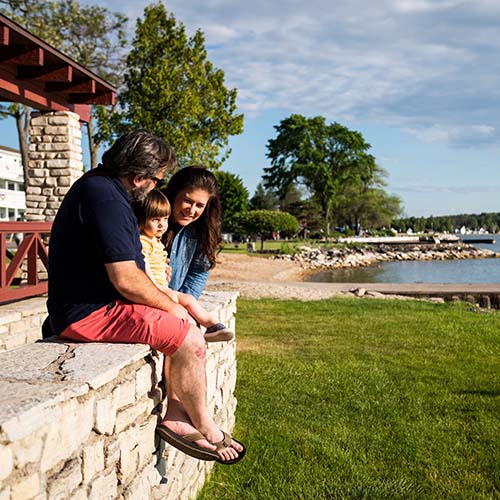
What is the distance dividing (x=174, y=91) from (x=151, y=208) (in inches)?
692

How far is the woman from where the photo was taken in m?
Result: 3.78

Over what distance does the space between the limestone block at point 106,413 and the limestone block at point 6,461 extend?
0.55m

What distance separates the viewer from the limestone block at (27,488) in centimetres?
179

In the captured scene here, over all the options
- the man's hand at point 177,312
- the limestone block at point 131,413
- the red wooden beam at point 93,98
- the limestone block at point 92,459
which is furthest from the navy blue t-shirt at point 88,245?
the red wooden beam at point 93,98

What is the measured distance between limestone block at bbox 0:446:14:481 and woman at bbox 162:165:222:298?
7.25ft

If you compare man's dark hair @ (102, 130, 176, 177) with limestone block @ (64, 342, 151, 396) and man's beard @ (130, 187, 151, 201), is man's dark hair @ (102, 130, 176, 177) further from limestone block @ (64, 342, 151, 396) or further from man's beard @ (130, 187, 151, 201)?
limestone block @ (64, 342, 151, 396)

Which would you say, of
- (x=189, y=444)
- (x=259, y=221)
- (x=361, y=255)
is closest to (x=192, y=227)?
(x=189, y=444)

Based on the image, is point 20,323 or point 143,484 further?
→ point 20,323

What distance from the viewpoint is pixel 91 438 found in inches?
90.1

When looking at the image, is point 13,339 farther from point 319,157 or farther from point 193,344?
point 319,157

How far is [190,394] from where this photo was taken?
2.97 m

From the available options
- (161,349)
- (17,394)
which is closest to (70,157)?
(161,349)

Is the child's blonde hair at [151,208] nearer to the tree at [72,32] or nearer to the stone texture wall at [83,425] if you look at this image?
the stone texture wall at [83,425]

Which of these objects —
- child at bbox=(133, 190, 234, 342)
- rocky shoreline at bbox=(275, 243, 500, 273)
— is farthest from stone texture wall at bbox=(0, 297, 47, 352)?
rocky shoreline at bbox=(275, 243, 500, 273)
